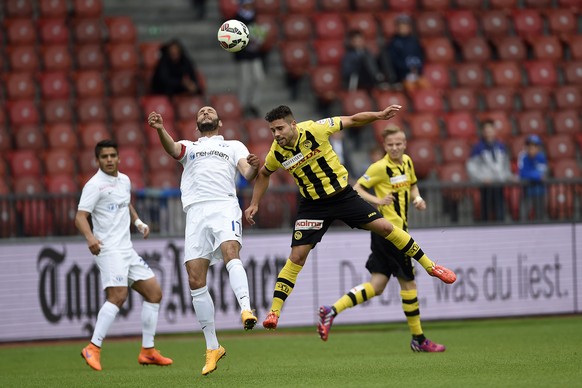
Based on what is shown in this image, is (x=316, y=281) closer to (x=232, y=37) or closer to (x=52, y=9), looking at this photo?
(x=232, y=37)

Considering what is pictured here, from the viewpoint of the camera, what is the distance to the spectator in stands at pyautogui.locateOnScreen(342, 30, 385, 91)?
1914 centimetres

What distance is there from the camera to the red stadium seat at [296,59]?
66.2ft

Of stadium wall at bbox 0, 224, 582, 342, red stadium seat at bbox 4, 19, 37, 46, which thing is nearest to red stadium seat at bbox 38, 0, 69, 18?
red stadium seat at bbox 4, 19, 37, 46

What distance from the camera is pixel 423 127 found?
19141mm

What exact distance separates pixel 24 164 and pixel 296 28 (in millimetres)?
6300

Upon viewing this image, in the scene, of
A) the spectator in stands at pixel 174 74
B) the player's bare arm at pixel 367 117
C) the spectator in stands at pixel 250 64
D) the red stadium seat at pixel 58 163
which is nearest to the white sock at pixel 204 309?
the player's bare arm at pixel 367 117

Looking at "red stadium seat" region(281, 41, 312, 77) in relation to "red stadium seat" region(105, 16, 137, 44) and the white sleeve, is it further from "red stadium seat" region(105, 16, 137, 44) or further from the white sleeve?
the white sleeve

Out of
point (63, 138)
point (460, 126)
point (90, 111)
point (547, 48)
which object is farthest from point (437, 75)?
point (63, 138)

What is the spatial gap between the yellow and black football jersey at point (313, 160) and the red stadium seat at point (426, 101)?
965 centimetres

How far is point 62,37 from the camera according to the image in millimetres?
19438

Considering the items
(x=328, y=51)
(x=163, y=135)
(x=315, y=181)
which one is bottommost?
(x=315, y=181)

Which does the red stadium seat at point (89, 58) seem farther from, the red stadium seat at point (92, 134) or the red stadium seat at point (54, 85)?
the red stadium seat at point (92, 134)

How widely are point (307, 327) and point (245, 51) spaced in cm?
548

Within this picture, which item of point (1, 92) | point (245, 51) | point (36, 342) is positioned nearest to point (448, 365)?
point (36, 342)
